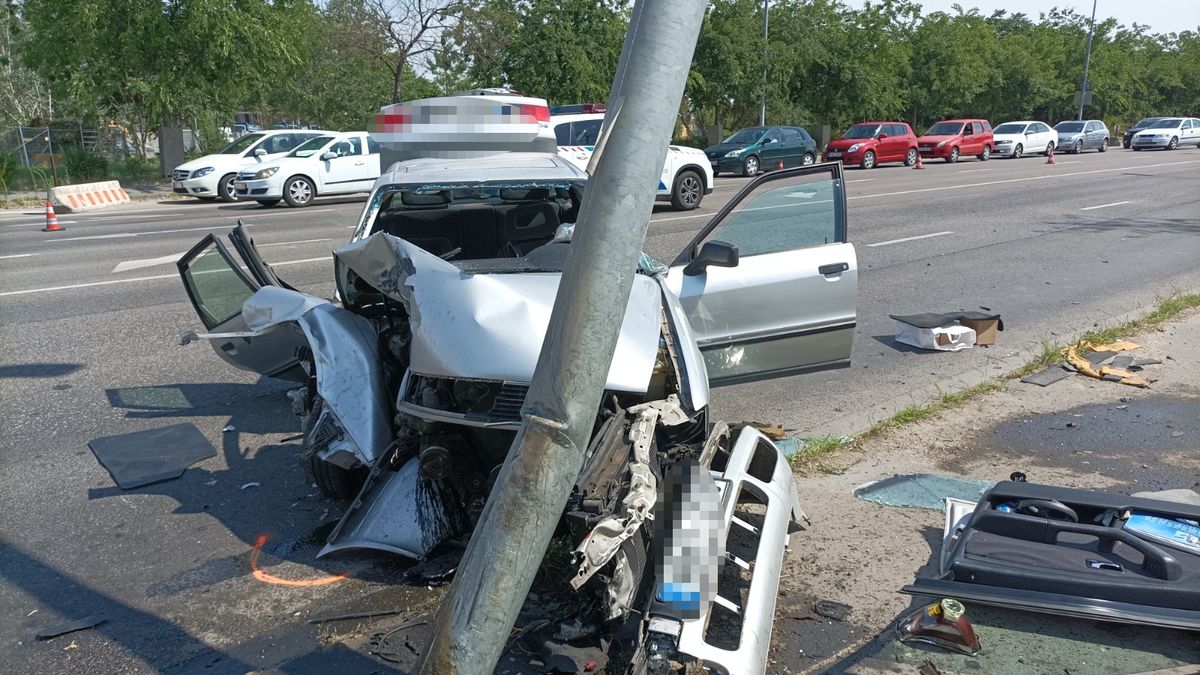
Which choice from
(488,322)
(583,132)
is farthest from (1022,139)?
(488,322)

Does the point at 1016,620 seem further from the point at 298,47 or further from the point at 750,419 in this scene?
the point at 298,47

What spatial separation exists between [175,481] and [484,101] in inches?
195

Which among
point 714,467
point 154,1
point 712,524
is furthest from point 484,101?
point 154,1

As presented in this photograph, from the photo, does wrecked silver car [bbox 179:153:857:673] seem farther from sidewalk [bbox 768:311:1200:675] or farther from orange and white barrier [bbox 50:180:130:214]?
orange and white barrier [bbox 50:180:130:214]

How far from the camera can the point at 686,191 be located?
16.8 meters

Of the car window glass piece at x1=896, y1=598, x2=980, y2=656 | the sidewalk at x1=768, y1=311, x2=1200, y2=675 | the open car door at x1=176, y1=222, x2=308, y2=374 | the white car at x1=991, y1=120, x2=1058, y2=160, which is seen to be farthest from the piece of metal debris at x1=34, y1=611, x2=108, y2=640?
the white car at x1=991, y1=120, x2=1058, y2=160

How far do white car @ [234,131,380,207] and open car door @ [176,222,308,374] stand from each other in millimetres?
14219

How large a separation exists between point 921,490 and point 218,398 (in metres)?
4.73

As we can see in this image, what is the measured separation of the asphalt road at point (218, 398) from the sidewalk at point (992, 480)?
0.61 m

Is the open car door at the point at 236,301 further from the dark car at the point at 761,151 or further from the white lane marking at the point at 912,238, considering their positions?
the dark car at the point at 761,151

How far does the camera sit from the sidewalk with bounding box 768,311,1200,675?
11.1 feet

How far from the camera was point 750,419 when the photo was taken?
20.0 feet

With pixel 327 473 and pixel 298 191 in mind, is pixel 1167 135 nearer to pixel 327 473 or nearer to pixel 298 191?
pixel 298 191

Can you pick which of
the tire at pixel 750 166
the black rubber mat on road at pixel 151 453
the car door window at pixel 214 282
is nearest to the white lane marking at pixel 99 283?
the car door window at pixel 214 282
